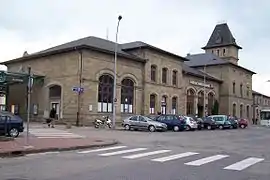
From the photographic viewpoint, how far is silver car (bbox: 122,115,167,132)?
1452 inches

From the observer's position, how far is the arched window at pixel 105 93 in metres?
46.8

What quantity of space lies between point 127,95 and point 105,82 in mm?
4396

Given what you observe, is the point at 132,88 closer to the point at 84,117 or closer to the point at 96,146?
the point at 84,117

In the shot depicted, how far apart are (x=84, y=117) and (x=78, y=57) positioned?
635 cm

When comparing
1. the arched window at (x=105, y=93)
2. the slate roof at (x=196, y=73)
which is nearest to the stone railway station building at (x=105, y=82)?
the arched window at (x=105, y=93)

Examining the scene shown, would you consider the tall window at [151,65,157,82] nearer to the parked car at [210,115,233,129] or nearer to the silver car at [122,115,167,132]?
the parked car at [210,115,233,129]

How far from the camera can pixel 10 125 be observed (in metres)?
23.1

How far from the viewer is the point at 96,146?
65.6ft

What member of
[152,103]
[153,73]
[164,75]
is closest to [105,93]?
[152,103]

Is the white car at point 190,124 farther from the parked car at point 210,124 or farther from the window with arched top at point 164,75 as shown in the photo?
the window with arched top at point 164,75

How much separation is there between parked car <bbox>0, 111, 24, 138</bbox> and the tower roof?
73050 mm

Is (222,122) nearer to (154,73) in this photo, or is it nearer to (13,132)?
(154,73)

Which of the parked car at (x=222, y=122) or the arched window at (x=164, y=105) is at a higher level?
the arched window at (x=164, y=105)

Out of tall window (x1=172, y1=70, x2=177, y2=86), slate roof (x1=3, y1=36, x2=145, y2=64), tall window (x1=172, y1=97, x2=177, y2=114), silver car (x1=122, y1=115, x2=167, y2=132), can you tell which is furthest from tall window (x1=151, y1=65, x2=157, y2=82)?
silver car (x1=122, y1=115, x2=167, y2=132)
